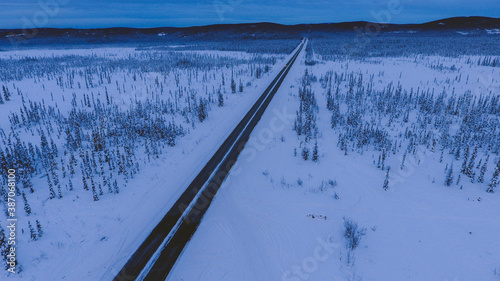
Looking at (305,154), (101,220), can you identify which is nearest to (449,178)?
(305,154)

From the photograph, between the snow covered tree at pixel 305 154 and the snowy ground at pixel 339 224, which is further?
the snow covered tree at pixel 305 154

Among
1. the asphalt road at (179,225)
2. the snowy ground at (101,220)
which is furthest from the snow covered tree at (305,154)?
the snowy ground at (101,220)

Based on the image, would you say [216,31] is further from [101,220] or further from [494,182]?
[494,182]

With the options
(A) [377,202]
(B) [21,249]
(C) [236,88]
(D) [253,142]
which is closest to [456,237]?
(A) [377,202]

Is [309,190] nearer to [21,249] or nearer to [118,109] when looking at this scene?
[21,249]

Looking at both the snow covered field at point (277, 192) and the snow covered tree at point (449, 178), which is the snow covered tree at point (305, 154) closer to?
the snow covered field at point (277, 192)

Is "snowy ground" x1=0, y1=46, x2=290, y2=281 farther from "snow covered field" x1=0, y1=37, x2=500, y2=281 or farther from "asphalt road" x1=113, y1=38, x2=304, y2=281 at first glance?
"asphalt road" x1=113, y1=38, x2=304, y2=281

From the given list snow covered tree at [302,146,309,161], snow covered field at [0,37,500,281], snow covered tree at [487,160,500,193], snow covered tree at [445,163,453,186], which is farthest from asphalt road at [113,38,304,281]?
snow covered tree at [487,160,500,193]
